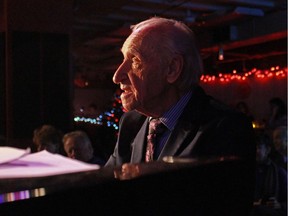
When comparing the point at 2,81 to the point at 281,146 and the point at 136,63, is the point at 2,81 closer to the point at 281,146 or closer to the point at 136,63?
the point at 281,146

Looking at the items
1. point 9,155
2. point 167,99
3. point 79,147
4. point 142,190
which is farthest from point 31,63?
point 142,190

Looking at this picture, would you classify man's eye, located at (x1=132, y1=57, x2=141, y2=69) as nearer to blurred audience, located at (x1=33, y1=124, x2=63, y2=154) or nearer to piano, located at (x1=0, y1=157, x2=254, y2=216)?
piano, located at (x1=0, y1=157, x2=254, y2=216)

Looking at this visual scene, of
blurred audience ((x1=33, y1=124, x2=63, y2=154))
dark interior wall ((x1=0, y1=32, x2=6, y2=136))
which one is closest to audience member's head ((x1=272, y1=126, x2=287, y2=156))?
blurred audience ((x1=33, y1=124, x2=63, y2=154))

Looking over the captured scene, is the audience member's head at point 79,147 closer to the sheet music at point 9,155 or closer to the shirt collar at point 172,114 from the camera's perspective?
the shirt collar at point 172,114

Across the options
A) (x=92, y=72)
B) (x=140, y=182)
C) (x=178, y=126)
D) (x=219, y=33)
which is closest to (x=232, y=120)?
(x=178, y=126)

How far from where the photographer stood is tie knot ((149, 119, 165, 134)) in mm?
956

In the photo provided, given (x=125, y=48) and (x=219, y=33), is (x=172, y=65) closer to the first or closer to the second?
(x=125, y=48)

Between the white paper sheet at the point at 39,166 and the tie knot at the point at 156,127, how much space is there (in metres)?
0.37

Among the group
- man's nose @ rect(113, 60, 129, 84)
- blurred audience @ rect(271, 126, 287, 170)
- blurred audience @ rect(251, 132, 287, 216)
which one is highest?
man's nose @ rect(113, 60, 129, 84)

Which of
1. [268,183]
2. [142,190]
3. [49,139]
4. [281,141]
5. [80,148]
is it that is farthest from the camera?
[281,141]

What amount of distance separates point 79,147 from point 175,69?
219cm

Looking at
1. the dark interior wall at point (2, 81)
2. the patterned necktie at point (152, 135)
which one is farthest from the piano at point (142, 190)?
the dark interior wall at point (2, 81)

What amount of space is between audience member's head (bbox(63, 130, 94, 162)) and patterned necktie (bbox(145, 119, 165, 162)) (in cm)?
210

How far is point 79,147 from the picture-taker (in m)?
3.06
